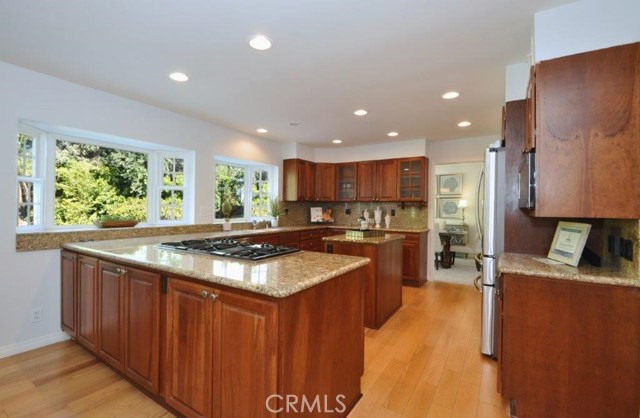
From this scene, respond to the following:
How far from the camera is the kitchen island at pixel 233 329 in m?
1.24

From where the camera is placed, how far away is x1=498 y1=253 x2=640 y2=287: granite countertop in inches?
55.6

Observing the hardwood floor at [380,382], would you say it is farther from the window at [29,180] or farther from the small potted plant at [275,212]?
the small potted plant at [275,212]

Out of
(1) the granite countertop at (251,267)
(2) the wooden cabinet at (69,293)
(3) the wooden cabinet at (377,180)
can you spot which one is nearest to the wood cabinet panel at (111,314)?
(1) the granite countertop at (251,267)

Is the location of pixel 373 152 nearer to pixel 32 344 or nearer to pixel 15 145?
pixel 15 145

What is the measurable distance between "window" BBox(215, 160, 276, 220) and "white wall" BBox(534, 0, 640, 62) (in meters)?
3.88

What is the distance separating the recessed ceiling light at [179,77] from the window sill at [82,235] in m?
1.70

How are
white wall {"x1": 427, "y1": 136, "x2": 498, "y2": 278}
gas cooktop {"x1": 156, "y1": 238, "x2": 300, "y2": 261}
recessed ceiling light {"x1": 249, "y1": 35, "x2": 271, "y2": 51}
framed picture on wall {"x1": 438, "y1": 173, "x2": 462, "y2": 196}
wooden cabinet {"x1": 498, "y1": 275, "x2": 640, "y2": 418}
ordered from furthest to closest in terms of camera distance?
framed picture on wall {"x1": 438, "y1": 173, "x2": 462, "y2": 196} < white wall {"x1": 427, "y1": 136, "x2": 498, "y2": 278} < recessed ceiling light {"x1": 249, "y1": 35, "x2": 271, "y2": 51} < gas cooktop {"x1": 156, "y1": 238, "x2": 300, "y2": 261} < wooden cabinet {"x1": 498, "y1": 275, "x2": 640, "y2": 418}

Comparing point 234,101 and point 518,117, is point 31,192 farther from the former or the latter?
point 518,117

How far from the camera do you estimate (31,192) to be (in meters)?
2.71

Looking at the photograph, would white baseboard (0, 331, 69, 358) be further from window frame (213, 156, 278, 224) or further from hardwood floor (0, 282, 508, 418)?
window frame (213, 156, 278, 224)

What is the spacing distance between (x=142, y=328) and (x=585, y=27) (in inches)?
124

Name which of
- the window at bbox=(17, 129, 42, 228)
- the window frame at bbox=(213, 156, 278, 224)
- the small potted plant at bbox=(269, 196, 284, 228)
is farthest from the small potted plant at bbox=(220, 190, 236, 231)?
the window at bbox=(17, 129, 42, 228)

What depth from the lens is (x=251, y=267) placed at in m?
1.59

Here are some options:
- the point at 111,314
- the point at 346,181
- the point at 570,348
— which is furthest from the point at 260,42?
the point at 346,181
